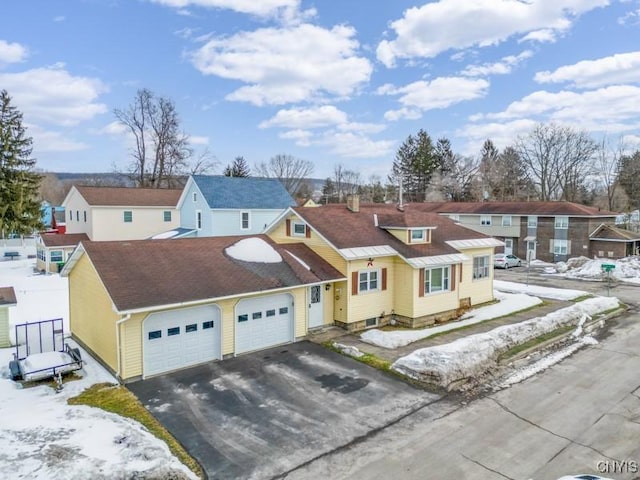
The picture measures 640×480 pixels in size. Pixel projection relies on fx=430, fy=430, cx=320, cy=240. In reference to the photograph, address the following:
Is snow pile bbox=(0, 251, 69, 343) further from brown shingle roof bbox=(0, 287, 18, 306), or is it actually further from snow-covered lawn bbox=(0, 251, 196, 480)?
snow-covered lawn bbox=(0, 251, 196, 480)

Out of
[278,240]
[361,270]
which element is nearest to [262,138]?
[278,240]

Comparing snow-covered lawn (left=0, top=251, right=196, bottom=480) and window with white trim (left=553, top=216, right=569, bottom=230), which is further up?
window with white trim (left=553, top=216, right=569, bottom=230)

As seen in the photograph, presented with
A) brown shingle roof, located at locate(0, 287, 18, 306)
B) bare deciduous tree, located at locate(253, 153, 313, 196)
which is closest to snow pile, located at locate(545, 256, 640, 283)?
brown shingle roof, located at locate(0, 287, 18, 306)

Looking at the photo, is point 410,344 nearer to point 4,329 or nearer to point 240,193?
point 4,329

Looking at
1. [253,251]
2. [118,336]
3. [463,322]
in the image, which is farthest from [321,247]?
[118,336]

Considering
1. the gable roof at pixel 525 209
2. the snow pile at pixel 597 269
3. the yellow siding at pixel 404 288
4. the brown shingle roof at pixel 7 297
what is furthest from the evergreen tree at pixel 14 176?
the snow pile at pixel 597 269

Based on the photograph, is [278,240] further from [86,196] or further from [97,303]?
[86,196]

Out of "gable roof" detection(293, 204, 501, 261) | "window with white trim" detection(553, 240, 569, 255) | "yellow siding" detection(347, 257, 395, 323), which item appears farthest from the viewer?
"window with white trim" detection(553, 240, 569, 255)
